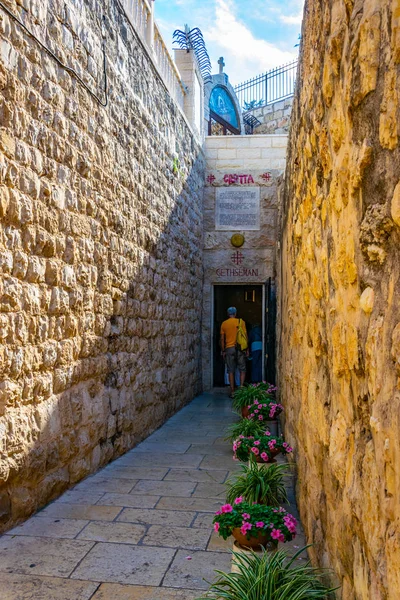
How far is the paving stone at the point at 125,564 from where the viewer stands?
9.13 ft

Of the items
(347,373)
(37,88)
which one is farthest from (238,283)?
(347,373)

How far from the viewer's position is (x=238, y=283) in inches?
405

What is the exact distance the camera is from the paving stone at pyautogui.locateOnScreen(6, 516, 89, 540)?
3309 mm

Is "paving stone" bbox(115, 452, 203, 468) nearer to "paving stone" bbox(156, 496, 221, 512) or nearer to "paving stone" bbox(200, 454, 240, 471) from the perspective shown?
"paving stone" bbox(200, 454, 240, 471)

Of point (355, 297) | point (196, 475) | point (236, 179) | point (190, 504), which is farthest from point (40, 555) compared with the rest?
A: point (236, 179)

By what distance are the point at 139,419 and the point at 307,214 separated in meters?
3.35

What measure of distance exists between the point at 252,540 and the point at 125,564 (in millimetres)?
681

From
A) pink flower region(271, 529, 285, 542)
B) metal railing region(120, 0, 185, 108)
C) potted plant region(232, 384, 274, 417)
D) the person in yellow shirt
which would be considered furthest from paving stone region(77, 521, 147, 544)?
the person in yellow shirt

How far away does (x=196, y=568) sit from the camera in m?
2.91

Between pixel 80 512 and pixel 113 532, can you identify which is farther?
pixel 80 512

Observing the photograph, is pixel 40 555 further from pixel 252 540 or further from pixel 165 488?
pixel 165 488

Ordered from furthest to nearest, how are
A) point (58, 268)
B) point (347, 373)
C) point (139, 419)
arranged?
point (139, 419), point (58, 268), point (347, 373)

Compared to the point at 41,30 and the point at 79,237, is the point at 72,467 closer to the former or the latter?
the point at 79,237

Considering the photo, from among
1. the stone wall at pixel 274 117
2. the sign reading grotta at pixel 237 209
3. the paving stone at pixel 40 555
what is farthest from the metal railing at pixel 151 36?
the stone wall at pixel 274 117
